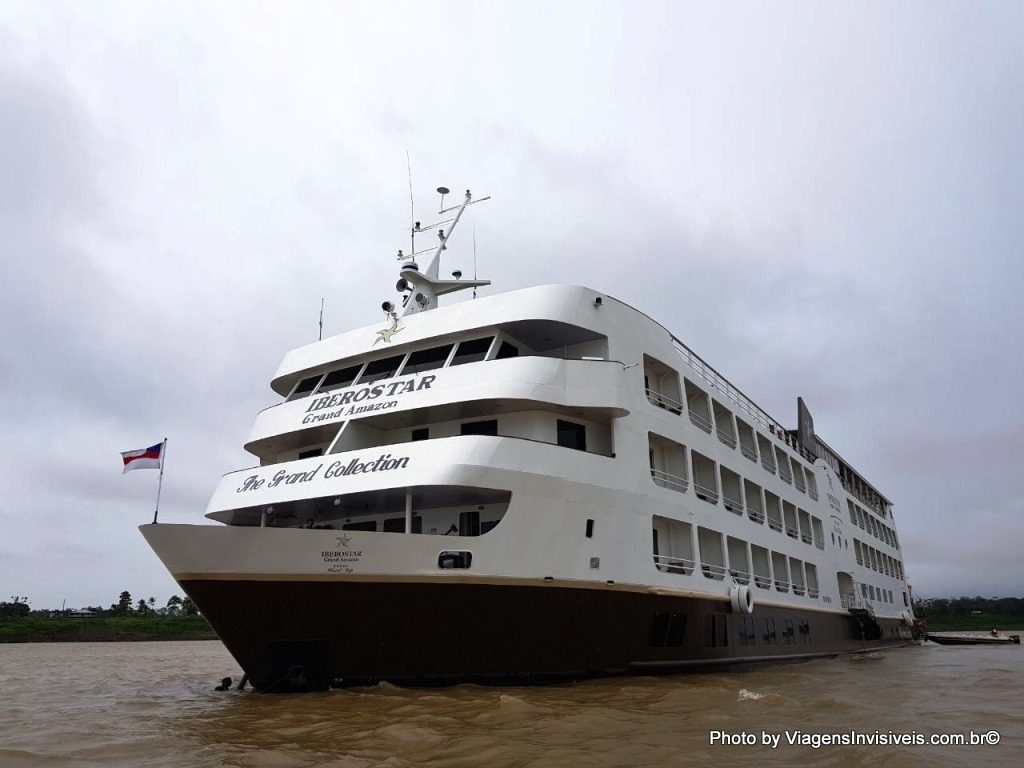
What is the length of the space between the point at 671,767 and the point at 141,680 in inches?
542

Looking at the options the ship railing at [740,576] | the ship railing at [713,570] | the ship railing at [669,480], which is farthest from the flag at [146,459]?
the ship railing at [740,576]

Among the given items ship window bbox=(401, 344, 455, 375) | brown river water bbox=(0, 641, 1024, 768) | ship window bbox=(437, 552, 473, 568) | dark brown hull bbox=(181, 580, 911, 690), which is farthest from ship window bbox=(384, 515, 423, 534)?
brown river water bbox=(0, 641, 1024, 768)

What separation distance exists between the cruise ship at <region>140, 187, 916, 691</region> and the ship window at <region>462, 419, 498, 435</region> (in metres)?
0.04

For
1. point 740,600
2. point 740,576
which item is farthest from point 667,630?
point 740,576

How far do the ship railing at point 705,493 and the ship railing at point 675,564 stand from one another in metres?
1.73

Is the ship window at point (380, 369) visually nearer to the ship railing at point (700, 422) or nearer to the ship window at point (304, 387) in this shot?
the ship window at point (304, 387)

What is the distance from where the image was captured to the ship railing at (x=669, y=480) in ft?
46.9

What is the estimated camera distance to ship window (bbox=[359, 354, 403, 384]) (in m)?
14.7

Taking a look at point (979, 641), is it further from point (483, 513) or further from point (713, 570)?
point (483, 513)

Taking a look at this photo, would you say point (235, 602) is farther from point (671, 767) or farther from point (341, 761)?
point (671, 767)

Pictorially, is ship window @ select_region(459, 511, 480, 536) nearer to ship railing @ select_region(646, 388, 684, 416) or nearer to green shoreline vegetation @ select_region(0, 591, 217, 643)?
ship railing @ select_region(646, 388, 684, 416)

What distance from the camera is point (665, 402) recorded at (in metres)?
15.7

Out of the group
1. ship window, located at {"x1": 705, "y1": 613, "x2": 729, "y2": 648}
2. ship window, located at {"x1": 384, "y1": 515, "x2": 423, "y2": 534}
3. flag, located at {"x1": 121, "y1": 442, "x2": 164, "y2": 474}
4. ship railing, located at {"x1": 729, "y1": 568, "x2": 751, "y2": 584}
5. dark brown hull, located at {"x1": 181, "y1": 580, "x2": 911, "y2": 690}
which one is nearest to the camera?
dark brown hull, located at {"x1": 181, "y1": 580, "x2": 911, "y2": 690}

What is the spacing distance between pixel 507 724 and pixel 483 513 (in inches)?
166
